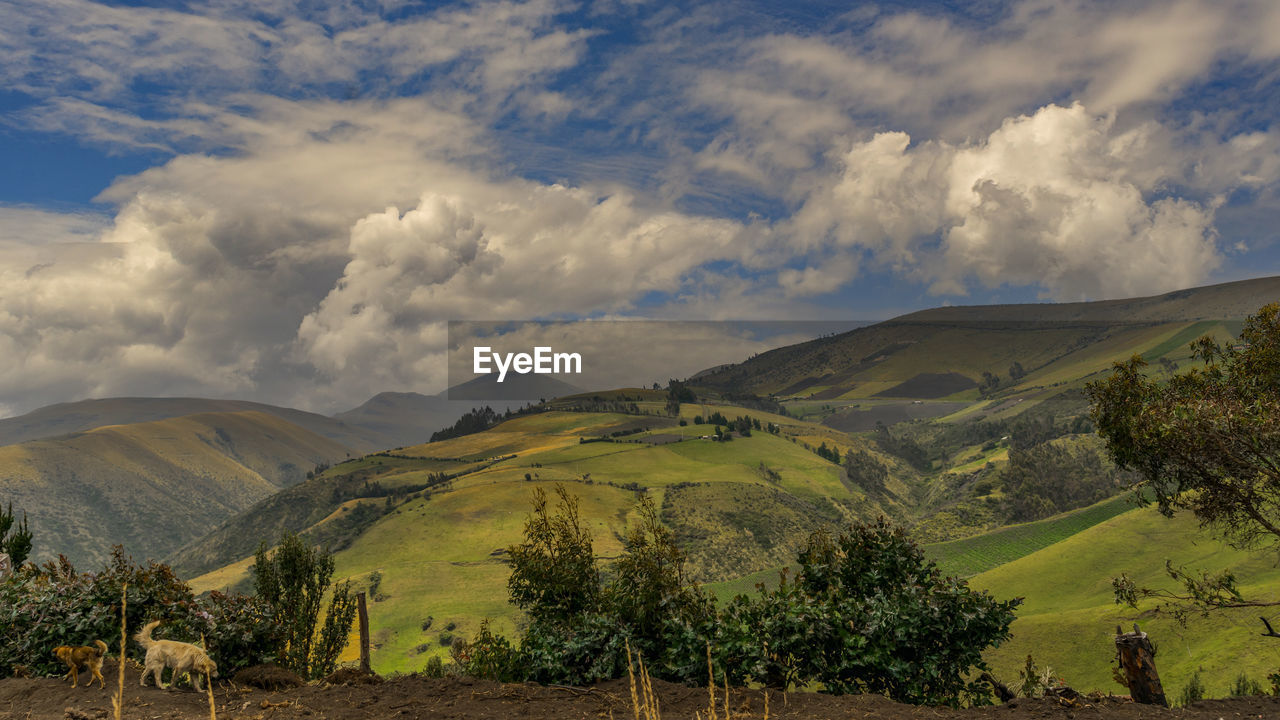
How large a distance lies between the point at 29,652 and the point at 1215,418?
69.2 ft

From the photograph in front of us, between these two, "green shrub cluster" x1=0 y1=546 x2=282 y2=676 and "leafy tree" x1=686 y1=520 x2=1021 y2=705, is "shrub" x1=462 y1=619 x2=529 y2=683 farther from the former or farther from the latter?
"green shrub cluster" x1=0 y1=546 x2=282 y2=676

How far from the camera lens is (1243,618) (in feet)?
109

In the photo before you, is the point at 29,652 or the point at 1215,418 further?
the point at 1215,418

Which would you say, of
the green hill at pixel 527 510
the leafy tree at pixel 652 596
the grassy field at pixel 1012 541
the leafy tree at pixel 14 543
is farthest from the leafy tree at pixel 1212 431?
the grassy field at pixel 1012 541

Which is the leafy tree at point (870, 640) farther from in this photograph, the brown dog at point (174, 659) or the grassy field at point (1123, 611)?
the brown dog at point (174, 659)

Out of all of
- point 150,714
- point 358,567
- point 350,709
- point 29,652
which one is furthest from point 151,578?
point 358,567

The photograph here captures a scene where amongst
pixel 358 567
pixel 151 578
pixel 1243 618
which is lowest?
pixel 358 567

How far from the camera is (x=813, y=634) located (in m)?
10.8

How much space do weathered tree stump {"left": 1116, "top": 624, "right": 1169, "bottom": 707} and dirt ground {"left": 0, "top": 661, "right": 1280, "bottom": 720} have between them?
1.29 feet

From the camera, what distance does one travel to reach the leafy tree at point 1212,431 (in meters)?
13.0

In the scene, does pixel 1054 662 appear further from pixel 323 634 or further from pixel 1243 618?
pixel 323 634

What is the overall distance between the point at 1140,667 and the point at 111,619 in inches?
642

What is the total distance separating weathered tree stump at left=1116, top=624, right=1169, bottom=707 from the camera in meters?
9.80

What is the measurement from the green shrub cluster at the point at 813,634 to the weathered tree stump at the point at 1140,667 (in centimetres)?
155
